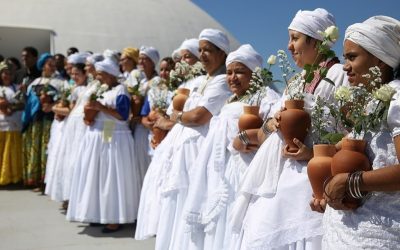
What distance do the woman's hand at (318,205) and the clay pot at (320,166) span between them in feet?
0.07

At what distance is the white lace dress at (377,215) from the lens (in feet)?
6.19

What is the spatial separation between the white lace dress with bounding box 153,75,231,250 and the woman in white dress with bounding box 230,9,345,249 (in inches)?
41.2

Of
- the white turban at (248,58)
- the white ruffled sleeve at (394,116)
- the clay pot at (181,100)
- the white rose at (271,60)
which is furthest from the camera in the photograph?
the clay pot at (181,100)

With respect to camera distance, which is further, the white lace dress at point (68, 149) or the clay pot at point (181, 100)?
the white lace dress at point (68, 149)

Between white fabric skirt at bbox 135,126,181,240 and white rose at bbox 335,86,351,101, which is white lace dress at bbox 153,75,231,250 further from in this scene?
white rose at bbox 335,86,351,101

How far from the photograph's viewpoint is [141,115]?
579 cm

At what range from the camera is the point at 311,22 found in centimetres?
268

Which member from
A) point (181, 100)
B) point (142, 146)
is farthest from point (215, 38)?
point (142, 146)

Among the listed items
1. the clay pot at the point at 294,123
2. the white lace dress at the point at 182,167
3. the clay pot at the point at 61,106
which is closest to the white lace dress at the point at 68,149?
the clay pot at the point at 61,106

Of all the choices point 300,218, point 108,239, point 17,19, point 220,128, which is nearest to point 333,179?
point 300,218

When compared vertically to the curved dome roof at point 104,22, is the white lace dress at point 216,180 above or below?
below

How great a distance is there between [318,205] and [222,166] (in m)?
1.29

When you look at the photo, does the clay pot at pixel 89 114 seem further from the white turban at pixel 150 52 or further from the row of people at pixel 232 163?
the white turban at pixel 150 52

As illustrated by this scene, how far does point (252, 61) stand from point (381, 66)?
54.6 inches
